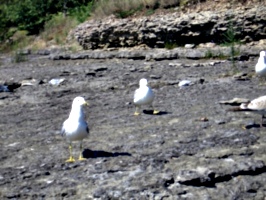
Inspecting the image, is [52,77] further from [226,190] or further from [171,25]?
[226,190]

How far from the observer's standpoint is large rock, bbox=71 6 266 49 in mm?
17250

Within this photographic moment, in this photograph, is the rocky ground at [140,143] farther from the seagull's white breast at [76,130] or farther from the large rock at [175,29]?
the large rock at [175,29]

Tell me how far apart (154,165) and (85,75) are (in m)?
8.43

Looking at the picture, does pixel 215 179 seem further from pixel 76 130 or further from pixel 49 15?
pixel 49 15

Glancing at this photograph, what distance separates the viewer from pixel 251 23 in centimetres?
1728

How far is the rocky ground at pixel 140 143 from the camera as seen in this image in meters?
5.60

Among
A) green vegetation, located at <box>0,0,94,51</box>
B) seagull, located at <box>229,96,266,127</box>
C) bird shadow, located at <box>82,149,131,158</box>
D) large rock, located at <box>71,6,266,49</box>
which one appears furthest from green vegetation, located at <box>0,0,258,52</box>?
bird shadow, located at <box>82,149,131,158</box>

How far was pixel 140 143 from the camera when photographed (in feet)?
23.6

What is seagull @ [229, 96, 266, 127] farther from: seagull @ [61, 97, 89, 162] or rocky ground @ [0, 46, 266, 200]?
seagull @ [61, 97, 89, 162]

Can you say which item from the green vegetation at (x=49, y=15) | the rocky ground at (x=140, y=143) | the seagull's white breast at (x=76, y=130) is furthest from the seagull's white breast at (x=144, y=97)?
the green vegetation at (x=49, y=15)

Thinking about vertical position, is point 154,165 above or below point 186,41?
above

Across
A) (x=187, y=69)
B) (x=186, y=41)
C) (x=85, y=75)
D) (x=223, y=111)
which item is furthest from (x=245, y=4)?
(x=223, y=111)

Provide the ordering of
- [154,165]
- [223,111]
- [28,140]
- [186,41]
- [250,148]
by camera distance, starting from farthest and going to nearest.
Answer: [186,41], [223,111], [28,140], [250,148], [154,165]

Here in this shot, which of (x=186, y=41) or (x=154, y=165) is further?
(x=186, y=41)
